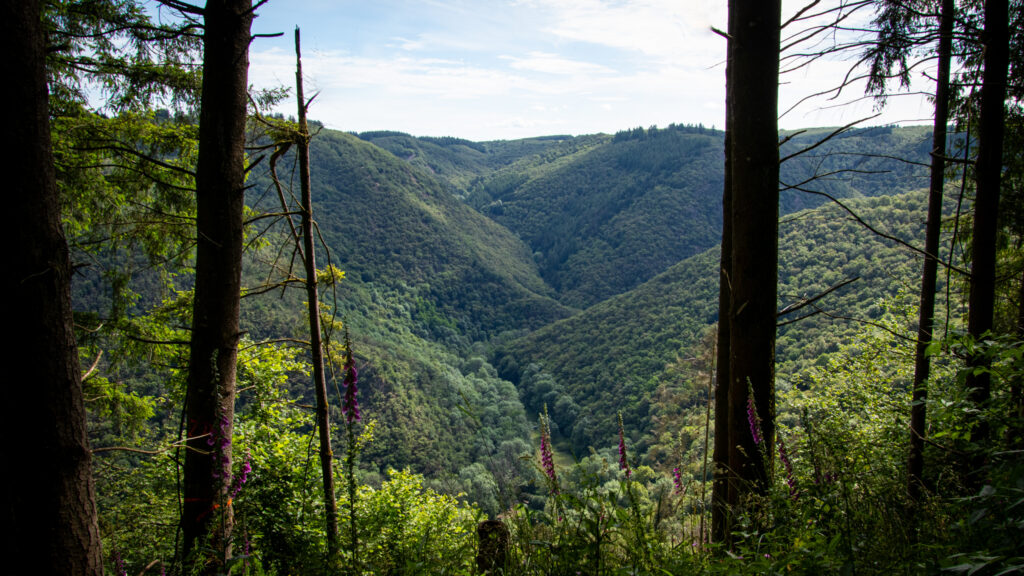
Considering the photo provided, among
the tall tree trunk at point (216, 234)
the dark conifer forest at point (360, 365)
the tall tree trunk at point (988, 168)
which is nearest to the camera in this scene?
the dark conifer forest at point (360, 365)

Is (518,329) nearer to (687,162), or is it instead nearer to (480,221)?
(480,221)

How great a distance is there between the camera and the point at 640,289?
6334 centimetres

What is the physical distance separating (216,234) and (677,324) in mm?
49356

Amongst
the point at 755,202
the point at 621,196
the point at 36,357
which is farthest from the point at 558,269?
the point at 36,357

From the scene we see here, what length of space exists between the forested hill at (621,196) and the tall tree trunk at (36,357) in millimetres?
66232

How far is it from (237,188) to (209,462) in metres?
1.31

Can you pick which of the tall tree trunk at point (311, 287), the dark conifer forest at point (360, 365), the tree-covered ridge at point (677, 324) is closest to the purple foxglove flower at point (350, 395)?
the dark conifer forest at point (360, 365)

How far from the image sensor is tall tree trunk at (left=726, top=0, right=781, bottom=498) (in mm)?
2064

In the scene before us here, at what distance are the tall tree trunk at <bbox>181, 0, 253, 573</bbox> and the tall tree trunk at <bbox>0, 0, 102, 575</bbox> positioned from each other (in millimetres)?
663

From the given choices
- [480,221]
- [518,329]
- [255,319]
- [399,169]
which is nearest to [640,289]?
[518,329]

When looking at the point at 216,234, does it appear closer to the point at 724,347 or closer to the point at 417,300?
the point at 724,347

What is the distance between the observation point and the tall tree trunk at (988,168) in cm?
318

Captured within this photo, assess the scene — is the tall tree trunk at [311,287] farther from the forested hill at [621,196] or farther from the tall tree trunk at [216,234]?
the forested hill at [621,196]

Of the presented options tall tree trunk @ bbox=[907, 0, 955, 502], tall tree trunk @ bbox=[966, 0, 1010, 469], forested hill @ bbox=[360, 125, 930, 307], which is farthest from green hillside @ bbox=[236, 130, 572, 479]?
tall tree trunk @ bbox=[966, 0, 1010, 469]
